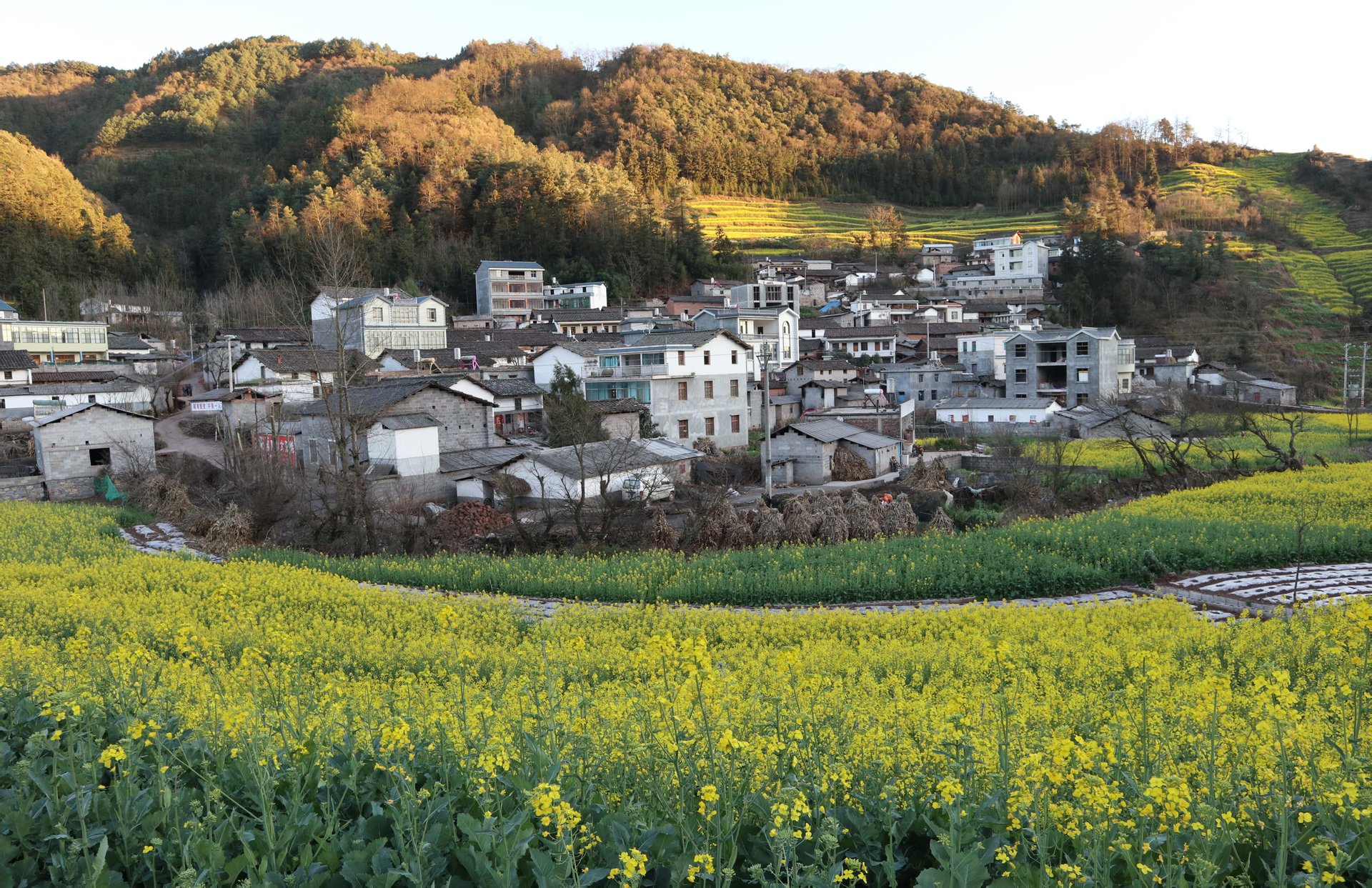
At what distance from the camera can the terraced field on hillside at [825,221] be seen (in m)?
89.6

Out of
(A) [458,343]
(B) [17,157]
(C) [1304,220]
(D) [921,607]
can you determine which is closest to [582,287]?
(A) [458,343]

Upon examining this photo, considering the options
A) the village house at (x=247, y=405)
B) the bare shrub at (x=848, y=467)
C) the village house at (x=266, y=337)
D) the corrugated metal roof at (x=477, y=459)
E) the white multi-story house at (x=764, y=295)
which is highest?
the white multi-story house at (x=764, y=295)

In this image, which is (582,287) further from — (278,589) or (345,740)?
(345,740)

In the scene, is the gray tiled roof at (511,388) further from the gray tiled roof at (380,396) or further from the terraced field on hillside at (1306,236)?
the terraced field on hillside at (1306,236)

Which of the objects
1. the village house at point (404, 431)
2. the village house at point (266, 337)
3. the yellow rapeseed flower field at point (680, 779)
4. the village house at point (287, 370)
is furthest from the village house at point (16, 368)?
the yellow rapeseed flower field at point (680, 779)

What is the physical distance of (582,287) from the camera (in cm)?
6391

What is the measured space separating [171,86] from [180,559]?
329 feet

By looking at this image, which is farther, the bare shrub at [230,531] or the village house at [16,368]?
the village house at [16,368]

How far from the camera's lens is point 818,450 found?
31.1 meters

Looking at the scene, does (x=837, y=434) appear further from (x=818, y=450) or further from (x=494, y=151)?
(x=494, y=151)

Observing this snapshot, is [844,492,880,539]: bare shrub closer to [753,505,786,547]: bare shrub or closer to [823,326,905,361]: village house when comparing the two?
[753,505,786,547]: bare shrub

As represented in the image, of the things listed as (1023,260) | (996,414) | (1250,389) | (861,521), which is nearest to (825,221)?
(1023,260)

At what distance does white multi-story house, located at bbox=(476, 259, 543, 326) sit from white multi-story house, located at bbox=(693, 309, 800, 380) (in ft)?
56.9

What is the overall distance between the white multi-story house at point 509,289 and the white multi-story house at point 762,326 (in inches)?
682
